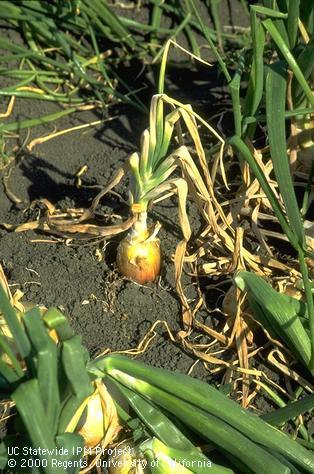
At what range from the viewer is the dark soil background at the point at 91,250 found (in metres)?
1.82

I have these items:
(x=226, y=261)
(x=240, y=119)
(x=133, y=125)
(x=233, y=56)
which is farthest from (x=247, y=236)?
(x=233, y=56)

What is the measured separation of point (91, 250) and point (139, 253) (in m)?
0.16

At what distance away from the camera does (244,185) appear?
6.26ft

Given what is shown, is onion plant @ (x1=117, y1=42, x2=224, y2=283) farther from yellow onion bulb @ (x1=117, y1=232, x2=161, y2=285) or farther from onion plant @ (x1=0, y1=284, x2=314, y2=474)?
onion plant @ (x1=0, y1=284, x2=314, y2=474)

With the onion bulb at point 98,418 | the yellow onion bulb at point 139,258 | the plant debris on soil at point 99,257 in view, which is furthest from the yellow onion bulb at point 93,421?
the yellow onion bulb at point 139,258

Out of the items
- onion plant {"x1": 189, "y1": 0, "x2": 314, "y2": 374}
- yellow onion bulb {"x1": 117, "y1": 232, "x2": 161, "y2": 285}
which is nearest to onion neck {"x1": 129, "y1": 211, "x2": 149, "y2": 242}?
yellow onion bulb {"x1": 117, "y1": 232, "x2": 161, "y2": 285}

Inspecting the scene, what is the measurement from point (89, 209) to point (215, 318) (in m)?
0.36

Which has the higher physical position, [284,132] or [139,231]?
[284,132]

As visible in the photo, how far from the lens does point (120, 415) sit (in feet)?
5.09

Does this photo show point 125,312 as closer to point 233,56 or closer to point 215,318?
point 215,318

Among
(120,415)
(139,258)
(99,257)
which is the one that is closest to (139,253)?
(139,258)

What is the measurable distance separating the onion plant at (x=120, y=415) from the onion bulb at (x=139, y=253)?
1.23ft

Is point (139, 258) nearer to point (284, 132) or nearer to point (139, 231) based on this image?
point (139, 231)

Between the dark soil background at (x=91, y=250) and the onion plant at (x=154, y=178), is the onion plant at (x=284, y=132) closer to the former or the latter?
the onion plant at (x=154, y=178)
